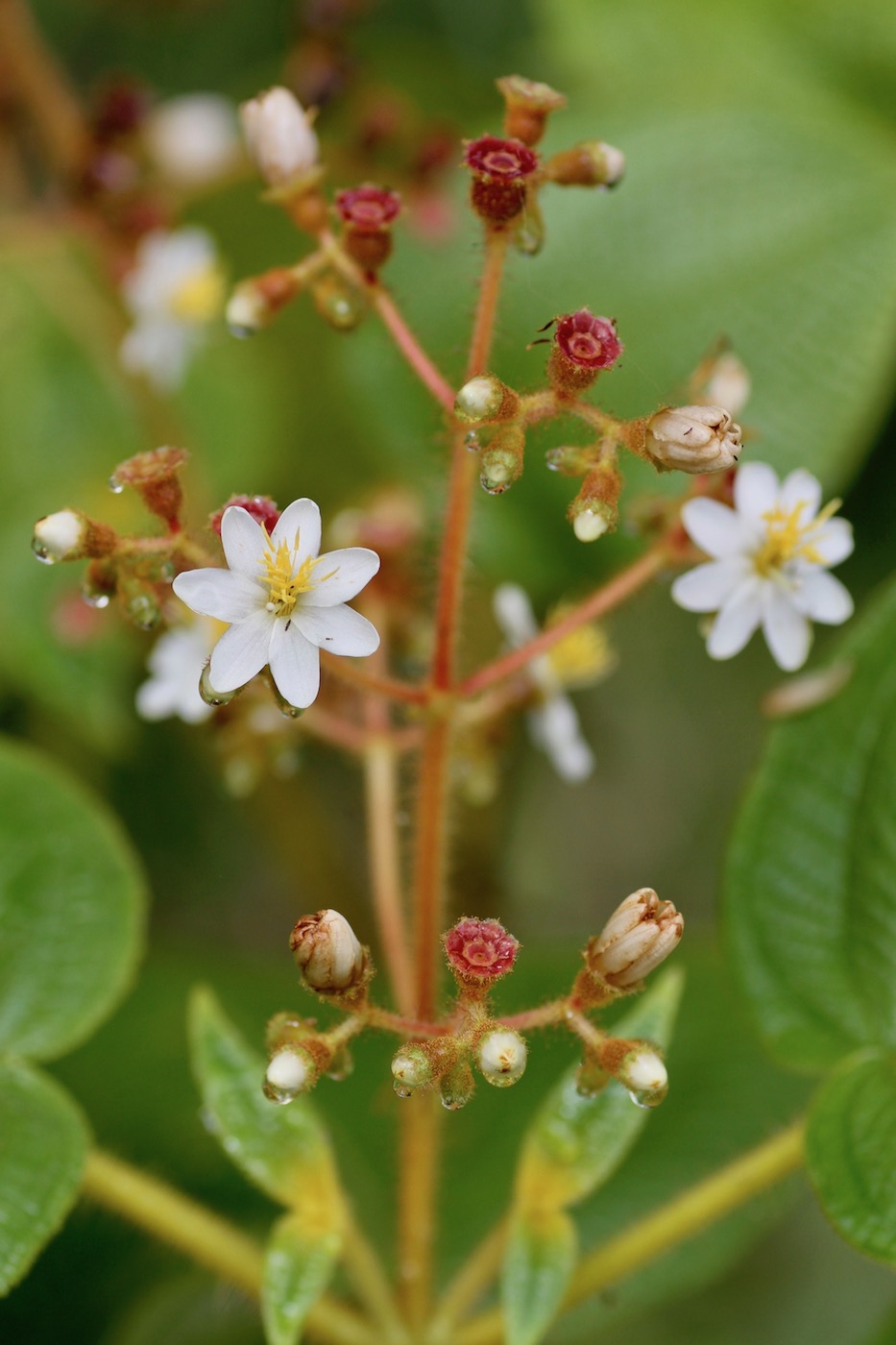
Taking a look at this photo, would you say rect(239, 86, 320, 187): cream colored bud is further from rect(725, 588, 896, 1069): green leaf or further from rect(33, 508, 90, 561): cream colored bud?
rect(725, 588, 896, 1069): green leaf

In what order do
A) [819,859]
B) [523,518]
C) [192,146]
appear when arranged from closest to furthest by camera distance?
[819,859]
[523,518]
[192,146]

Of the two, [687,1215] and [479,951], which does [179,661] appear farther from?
[687,1215]

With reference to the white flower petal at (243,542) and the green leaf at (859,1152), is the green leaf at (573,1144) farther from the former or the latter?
the white flower petal at (243,542)

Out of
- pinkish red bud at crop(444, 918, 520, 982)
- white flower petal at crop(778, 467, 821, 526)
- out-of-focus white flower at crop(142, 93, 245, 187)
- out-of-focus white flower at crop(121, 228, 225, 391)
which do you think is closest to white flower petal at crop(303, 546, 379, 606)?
pinkish red bud at crop(444, 918, 520, 982)

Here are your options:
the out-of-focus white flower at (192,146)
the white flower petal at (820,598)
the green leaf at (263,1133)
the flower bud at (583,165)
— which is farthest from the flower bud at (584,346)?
the out-of-focus white flower at (192,146)

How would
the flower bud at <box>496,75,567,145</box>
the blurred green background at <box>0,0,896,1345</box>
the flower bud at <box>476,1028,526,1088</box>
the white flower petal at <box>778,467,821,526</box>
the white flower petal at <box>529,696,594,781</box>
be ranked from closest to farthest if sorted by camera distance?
the flower bud at <box>476,1028,526,1088</box> < the flower bud at <box>496,75,567,145</box> < the white flower petal at <box>778,467,821,526</box> < the white flower petal at <box>529,696,594,781</box> < the blurred green background at <box>0,0,896,1345</box>

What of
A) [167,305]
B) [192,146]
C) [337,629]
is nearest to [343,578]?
[337,629]
